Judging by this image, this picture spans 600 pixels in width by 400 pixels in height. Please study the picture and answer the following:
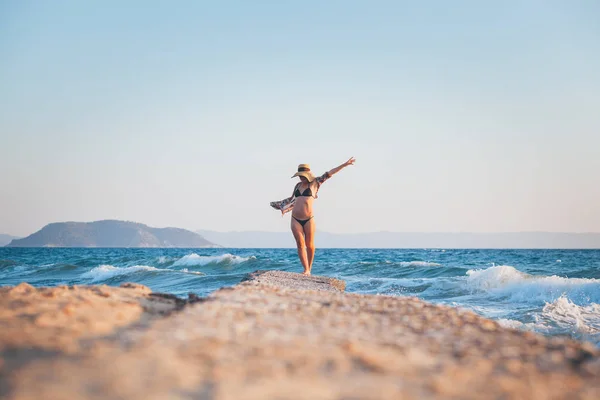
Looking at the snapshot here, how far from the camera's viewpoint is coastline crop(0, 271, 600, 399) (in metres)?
2.06

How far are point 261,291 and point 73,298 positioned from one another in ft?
6.06

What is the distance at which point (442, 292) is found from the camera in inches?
543

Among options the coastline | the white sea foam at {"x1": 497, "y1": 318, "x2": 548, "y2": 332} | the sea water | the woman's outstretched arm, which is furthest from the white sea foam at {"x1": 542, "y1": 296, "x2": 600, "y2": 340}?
the coastline

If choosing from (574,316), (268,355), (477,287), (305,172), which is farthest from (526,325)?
(268,355)

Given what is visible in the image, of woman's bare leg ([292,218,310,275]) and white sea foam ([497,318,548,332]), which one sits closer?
white sea foam ([497,318,548,332])

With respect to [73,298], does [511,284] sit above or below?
below

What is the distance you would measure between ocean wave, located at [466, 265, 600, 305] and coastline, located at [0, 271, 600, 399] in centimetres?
938

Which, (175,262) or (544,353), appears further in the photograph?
(175,262)

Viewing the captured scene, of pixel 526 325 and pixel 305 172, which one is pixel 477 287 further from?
pixel 305 172

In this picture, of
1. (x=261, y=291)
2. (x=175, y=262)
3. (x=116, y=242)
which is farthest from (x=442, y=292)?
(x=116, y=242)

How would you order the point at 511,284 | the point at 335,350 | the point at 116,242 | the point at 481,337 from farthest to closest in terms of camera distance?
1. the point at 116,242
2. the point at 511,284
3. the point at 481,337
4. the point at 335,350

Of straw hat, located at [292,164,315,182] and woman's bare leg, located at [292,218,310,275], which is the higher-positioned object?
straw hat, located at [292,164,315,182]

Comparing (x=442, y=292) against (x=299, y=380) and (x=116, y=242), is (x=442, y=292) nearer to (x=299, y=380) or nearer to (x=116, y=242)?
(x=299, y=380)

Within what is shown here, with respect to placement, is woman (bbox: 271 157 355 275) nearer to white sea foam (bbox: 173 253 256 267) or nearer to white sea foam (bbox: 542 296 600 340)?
white sea foam (bbox: 542 296 600 340)
